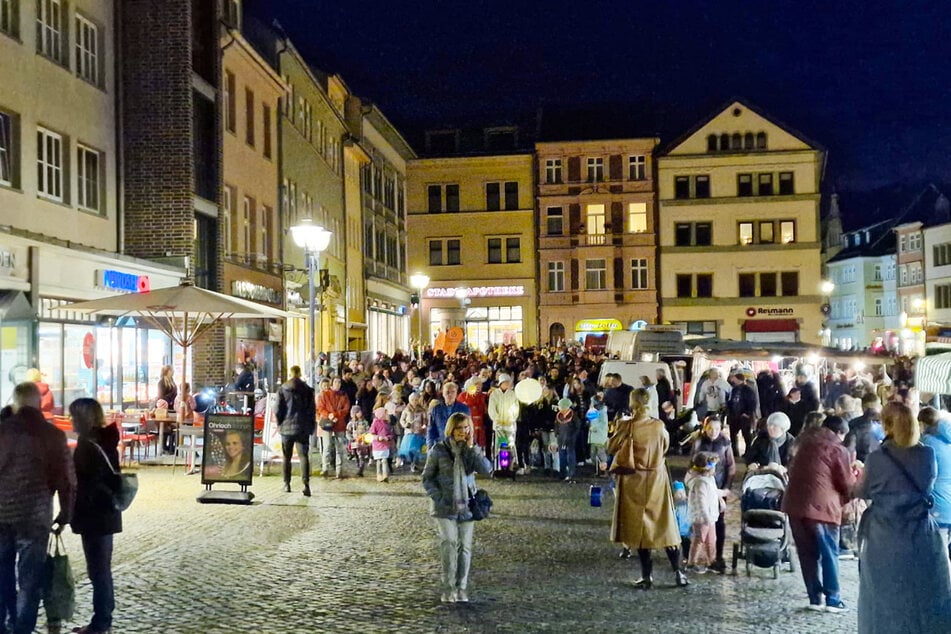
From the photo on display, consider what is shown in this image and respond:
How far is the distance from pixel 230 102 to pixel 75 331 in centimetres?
909

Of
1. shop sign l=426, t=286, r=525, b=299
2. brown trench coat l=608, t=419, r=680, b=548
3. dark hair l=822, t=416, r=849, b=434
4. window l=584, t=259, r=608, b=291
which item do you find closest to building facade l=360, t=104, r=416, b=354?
shop sign l=426, t=286, r=525, b=299

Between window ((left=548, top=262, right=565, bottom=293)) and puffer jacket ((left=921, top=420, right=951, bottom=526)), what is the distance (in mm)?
53202

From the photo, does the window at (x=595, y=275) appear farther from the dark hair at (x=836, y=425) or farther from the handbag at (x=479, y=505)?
the handbag at (x=479, y=505)

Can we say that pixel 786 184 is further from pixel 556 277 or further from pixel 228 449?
pixel 228 449

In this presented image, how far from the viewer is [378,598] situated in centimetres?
888

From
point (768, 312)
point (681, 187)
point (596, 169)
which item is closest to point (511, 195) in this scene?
point (596, 169)

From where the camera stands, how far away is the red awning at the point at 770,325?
201 ft

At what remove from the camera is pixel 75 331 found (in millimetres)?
20484

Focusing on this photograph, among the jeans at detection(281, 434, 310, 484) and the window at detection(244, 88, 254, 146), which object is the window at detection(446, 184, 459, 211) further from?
the jeans at detection(281, 434, 310, 484)

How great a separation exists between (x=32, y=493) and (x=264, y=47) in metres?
25.8

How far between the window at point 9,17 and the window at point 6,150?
148 centimetres

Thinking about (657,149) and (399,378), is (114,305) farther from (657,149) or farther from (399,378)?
(657,149)

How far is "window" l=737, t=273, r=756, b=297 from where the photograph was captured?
202 ft

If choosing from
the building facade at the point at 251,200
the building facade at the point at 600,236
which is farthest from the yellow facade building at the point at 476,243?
the building facade at the point at 251,200
